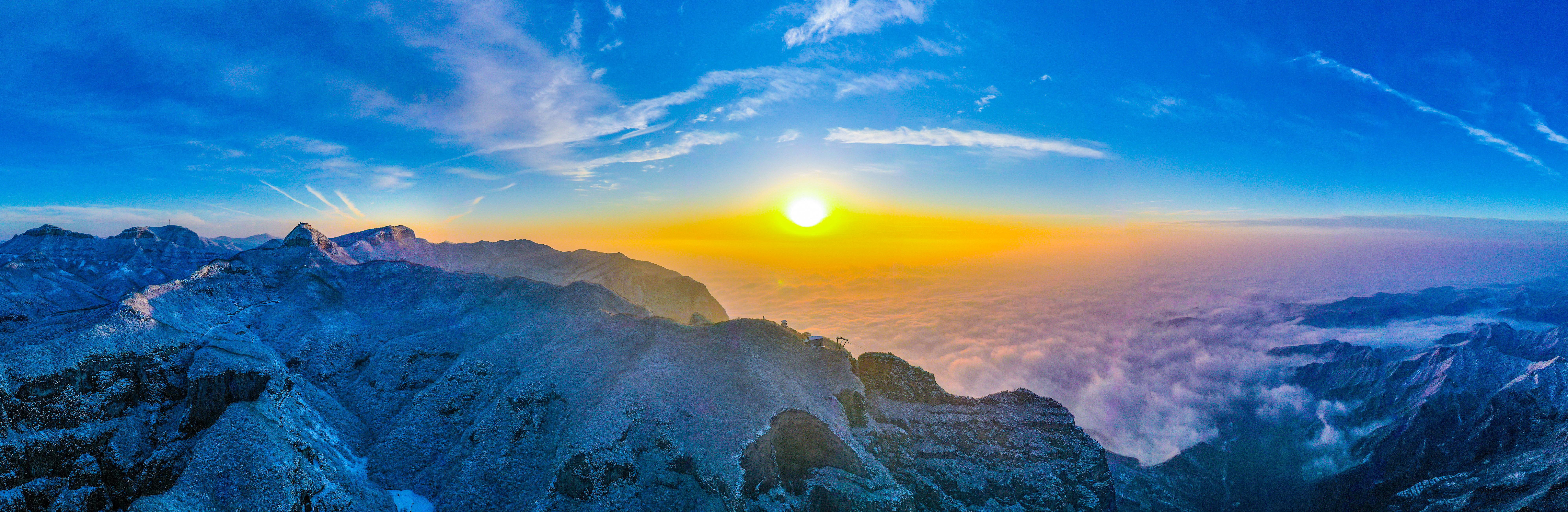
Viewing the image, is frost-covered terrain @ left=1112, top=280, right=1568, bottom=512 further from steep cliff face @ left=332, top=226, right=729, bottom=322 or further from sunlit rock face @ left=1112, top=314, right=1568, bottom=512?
steep cliff face @ left=332, top=226, right=729, bottom=322

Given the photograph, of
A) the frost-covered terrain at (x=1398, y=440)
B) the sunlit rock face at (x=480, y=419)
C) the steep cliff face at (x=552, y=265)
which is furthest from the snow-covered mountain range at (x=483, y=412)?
the steep cliff face at (x=552, y=265)

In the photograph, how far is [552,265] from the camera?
164 m

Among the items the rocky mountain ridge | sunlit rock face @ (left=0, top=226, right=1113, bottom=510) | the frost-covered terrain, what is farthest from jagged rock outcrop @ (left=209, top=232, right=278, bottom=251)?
the frost-covered terrain

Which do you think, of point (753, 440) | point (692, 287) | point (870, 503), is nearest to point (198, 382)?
point (753, 440)

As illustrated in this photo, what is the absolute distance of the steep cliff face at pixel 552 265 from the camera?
5256 inches

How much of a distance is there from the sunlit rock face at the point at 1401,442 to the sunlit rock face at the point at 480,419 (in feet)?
212

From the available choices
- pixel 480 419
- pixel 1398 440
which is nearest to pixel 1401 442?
pixel 1398 440

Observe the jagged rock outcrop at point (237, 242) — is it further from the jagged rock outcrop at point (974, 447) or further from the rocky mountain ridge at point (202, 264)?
the jagged rock outcrop at point (974, 447)

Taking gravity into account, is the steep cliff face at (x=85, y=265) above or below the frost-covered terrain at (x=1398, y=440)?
above

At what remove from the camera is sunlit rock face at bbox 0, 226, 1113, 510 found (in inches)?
1586

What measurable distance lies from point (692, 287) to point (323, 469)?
101 m

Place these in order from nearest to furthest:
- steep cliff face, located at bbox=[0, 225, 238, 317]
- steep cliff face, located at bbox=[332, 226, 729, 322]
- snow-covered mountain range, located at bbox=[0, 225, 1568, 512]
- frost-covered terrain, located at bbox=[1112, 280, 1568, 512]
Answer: snow-covered mountain range, located at bbox=[0, 225, 1568, 512] → steep cliff face, located at bbox=[0, 225, 238, 317] → frost-covered terrain, located at bbox=[1112, 280, 1568, 512] → steep cliff face, located at bbox=[332, 226, 729, 322]

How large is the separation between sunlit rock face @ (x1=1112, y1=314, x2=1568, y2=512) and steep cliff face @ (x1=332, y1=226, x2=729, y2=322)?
112m

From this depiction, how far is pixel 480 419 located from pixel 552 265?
118 m
